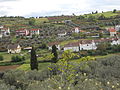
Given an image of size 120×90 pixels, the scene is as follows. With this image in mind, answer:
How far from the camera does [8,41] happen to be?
60.7m

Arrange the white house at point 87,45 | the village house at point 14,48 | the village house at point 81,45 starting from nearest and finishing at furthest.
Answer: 1. the village house at point 81,45
2. the village house at point 14,48
3. the white house at point 87,45

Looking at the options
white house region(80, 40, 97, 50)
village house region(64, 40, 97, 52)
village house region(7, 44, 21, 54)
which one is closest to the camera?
village house region(64, 40, 97, 52)

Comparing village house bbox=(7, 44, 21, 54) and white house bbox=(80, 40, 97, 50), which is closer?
village house bbox=(7, 44, 21, 54)

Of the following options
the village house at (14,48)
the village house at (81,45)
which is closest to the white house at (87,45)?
the village house at (81,45)

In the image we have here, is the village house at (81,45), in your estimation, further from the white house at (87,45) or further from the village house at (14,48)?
the village house at (14,48)

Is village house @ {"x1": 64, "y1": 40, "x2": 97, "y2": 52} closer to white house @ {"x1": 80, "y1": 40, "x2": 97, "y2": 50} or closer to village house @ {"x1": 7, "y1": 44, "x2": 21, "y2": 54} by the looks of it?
white house @ {"x1": 80, "y1": 40, "x2": 97, "y2": 50}

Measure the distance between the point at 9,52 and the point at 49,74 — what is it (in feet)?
104

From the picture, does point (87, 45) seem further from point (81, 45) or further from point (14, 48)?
point (14, 48)

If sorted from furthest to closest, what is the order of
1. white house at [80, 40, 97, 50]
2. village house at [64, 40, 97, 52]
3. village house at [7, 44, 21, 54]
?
white house at [80, 40, 97, 50], village house at [7, 44, 21, 54], village house at [64, 40, 97, 52]

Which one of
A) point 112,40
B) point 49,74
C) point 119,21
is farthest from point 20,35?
point 49,74

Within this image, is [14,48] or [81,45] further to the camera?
[81,45]

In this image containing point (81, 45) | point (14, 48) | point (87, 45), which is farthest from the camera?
point (87, 45)

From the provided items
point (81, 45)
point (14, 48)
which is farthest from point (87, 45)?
point (14, 48)

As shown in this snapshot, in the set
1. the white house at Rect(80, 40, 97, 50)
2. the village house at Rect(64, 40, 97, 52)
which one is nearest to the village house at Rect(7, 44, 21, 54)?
the village house at Rect(64, 40, 97, 52)
